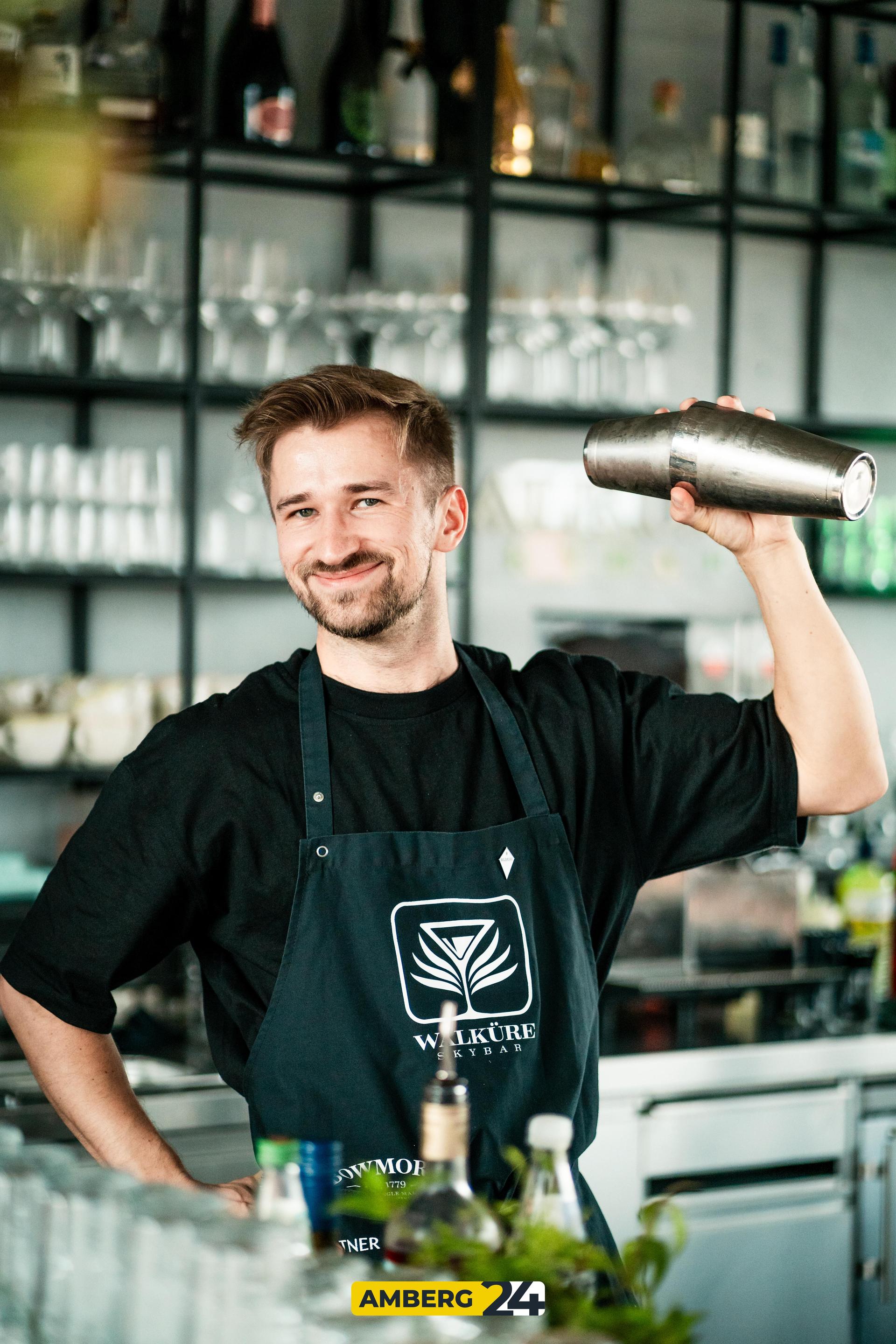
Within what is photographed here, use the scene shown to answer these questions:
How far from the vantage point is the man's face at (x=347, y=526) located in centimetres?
165

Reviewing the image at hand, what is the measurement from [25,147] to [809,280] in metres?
1.94

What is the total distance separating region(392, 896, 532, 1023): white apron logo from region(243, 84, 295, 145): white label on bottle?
210 centimetres

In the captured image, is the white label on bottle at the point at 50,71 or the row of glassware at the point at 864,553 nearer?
the white label on bottle at the point at 50,71

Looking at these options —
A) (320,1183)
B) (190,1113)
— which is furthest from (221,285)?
(320,1183)

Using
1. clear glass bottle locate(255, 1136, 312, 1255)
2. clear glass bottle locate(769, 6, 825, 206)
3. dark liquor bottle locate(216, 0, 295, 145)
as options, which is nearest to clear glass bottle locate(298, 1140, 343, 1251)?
clear glass bottle locate(255, 1136, 312, 1255)

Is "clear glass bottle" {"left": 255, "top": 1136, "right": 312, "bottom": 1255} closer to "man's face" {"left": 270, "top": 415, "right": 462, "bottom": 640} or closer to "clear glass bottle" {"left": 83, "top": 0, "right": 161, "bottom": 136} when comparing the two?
"man's face" {"left": 270, "top": 415, "right": 462, "bottom": 640}

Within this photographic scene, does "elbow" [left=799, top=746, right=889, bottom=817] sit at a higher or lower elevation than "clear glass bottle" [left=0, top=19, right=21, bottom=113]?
lower

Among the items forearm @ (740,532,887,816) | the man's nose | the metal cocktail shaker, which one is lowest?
forearm @ (740,532,887,816)

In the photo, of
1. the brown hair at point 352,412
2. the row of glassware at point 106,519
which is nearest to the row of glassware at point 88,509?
the row of glassware at point 106,519

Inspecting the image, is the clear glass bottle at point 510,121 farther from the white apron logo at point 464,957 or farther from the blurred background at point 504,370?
the white apron logo at point 464,957

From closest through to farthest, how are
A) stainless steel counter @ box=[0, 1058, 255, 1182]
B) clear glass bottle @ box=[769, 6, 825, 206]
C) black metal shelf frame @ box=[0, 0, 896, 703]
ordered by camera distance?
stainless steel counter @ box=[0, 1058, 255, 1182], black metal shelf frame @ box=[0, 0, 896, 703], clear glass bottle @ box=[769, 6, 825, 206]

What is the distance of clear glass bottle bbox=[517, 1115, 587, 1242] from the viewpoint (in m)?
1.06

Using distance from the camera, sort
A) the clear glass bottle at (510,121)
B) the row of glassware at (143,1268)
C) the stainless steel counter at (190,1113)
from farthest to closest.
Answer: the clear glass bottle at (510,121) → the stainless steel counter at (190,1113) → the row of glassware at (143,1268)

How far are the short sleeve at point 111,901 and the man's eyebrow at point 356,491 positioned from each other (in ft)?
0.92
